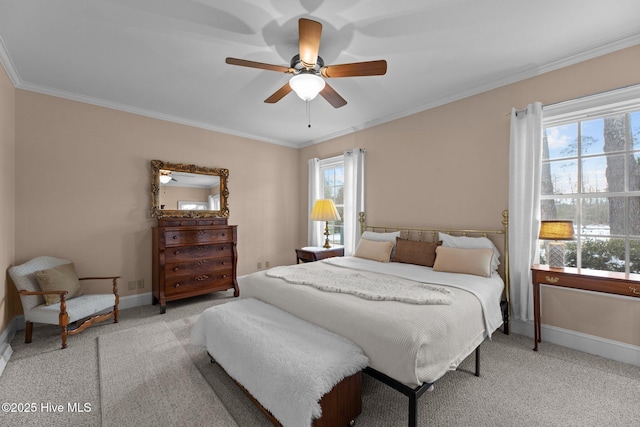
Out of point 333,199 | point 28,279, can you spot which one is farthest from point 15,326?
point 333,199

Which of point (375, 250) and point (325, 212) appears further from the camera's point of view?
point (325, 212)

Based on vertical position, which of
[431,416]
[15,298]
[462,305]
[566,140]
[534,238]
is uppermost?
[566,140]

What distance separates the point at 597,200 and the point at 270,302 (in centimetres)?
341

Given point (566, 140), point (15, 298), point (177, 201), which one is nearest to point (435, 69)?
point (566, 140)

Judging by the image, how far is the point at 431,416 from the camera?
180 cm

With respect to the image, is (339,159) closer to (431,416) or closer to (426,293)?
(426,293)

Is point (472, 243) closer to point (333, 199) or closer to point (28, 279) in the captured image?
point (333, 199)

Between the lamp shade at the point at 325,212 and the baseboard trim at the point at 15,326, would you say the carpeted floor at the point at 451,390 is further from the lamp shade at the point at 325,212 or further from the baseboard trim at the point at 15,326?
the lamp shade at the point at 325,212

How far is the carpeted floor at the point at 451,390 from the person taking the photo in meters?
1.78

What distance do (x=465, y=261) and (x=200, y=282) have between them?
11.8 feet

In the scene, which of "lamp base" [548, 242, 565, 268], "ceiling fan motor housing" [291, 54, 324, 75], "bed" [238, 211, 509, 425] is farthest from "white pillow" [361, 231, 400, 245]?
"ceiling fan motor housing" [291, 54, 324, 75]

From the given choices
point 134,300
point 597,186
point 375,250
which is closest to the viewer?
point 597,186

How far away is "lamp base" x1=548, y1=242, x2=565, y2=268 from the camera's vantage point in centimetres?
264

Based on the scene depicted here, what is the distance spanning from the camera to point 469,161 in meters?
3.41
